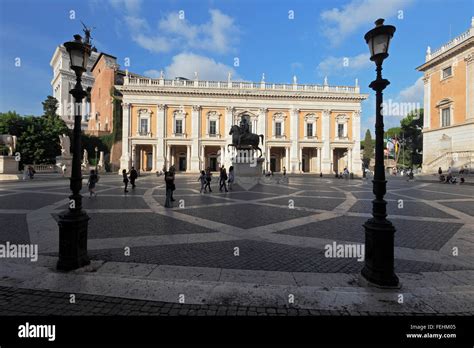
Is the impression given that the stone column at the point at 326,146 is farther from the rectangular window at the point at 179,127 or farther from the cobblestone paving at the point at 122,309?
the cobblestone paving at the point at 122,309

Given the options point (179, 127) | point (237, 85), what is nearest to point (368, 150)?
point (237, 85)

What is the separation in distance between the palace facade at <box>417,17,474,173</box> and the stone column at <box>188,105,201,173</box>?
37.8 m

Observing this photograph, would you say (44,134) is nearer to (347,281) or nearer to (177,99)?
(177,99)

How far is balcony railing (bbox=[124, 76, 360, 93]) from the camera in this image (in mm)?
46438

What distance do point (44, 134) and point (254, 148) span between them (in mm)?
36032

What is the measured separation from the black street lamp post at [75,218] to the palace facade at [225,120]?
4218 centimetres

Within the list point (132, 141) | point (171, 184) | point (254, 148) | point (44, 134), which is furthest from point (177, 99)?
point (171, 184)

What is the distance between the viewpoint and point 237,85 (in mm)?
48250

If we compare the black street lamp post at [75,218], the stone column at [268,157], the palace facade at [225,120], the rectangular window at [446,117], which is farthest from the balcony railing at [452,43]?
the black street lamp post at [75,218]

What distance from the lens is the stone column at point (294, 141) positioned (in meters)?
49.1

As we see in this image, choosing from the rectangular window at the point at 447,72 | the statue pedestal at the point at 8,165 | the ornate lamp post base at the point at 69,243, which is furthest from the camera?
the rectangular window at the point at 447,72

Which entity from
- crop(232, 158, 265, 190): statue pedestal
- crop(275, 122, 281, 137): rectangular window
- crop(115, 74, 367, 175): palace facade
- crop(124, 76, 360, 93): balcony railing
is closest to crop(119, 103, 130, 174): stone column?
crop(115, 74, 367, 175): palace facade

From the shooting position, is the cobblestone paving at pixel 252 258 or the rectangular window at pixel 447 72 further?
the rectangular window at pixel 447 72
